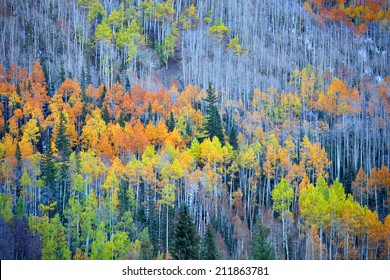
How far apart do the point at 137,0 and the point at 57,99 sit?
11076 millimetres

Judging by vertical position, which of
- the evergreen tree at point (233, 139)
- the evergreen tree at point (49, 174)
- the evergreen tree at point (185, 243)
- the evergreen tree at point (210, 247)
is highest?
the evergreen tree at point (233, 139)

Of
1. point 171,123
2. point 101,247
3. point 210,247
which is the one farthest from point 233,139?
point 101,247

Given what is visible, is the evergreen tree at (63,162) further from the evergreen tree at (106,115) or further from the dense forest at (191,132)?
the evergreen tree at (106,115)

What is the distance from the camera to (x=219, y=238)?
17969mm

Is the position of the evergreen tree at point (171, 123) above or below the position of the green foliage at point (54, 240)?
above

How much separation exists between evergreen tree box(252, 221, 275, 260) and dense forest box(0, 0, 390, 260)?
0.20 feet

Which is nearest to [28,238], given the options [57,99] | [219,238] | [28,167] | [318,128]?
[28,167]

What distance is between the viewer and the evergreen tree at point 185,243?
1513 cm

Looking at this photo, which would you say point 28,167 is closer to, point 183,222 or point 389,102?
point 183,222

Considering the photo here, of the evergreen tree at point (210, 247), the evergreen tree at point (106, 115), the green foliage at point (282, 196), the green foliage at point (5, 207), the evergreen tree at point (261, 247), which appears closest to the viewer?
the evergreen tree at point (210, 247)

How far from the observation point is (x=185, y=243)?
1540cm

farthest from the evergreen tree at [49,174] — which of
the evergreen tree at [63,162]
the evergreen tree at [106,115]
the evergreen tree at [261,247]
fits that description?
the evergreen tree at [261,247]

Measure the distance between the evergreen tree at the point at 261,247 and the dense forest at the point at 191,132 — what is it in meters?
0.06

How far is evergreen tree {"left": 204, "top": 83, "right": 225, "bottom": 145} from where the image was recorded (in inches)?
885
